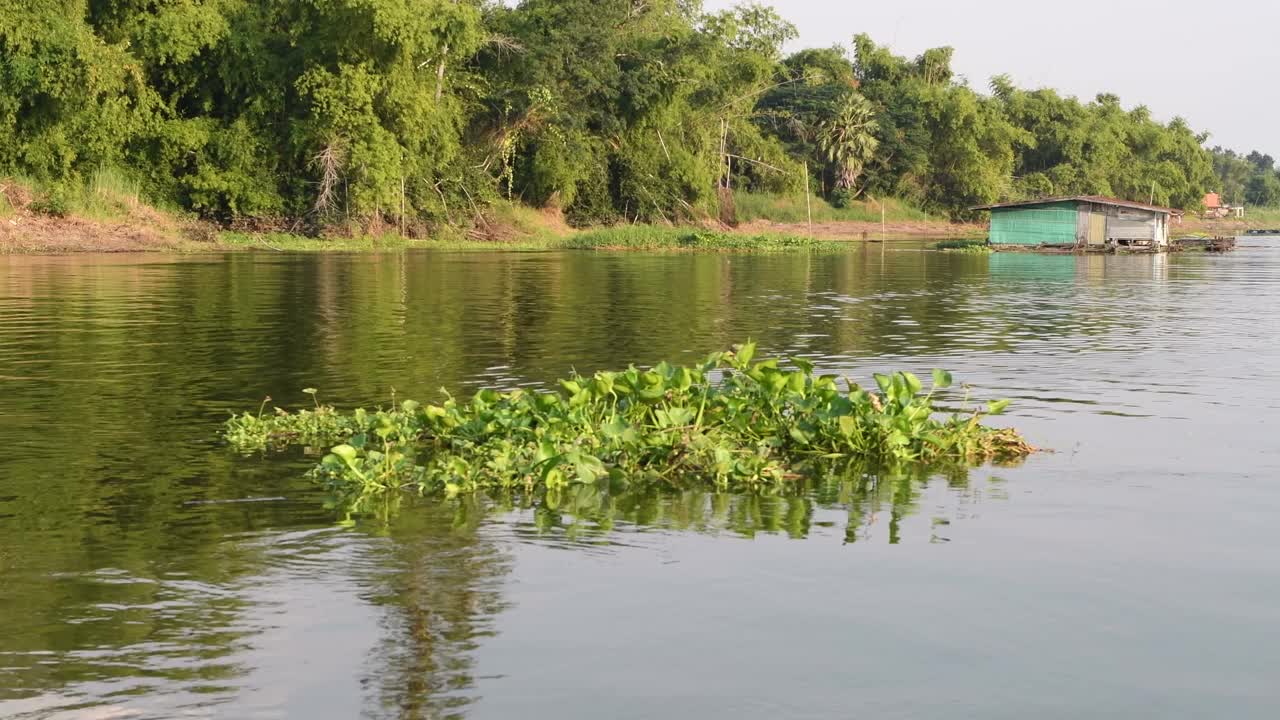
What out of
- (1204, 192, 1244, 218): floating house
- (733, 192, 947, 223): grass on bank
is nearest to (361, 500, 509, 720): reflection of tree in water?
(733, 192, 947, 223): grass on bank

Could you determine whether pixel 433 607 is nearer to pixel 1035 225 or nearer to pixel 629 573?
pixel 629 573

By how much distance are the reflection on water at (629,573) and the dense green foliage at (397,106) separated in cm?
3606

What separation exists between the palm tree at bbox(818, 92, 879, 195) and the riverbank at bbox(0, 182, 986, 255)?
7.95 metres

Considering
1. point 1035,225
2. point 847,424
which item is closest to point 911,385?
point 847,424

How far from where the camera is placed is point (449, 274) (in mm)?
36438

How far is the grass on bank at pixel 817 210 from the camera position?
77312 millimetres

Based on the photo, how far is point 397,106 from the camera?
171 feet

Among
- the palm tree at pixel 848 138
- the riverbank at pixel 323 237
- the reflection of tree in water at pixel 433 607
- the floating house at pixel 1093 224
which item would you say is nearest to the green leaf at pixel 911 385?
the reflection of tree in water at pixel 433 607

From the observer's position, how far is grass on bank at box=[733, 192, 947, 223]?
254 feet

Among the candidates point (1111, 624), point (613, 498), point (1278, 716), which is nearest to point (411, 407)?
point (613, 498)

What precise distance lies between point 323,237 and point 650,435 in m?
46.0

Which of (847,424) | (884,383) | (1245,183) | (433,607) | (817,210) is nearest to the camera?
(433,607)

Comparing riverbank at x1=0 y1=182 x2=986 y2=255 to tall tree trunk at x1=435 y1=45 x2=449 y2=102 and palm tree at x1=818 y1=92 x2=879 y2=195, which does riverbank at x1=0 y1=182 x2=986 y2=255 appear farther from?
palm tree at x1=818 y1=92 x2=879 y2=195

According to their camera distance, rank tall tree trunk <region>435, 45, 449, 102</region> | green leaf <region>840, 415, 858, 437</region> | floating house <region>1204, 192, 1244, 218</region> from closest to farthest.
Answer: green leaf <region>840, 415, 858, 437</region> → tall tree trunk <region>435, 45, 449, 102</region> → floating house <region>1204, 192, 1244, 218</region>
